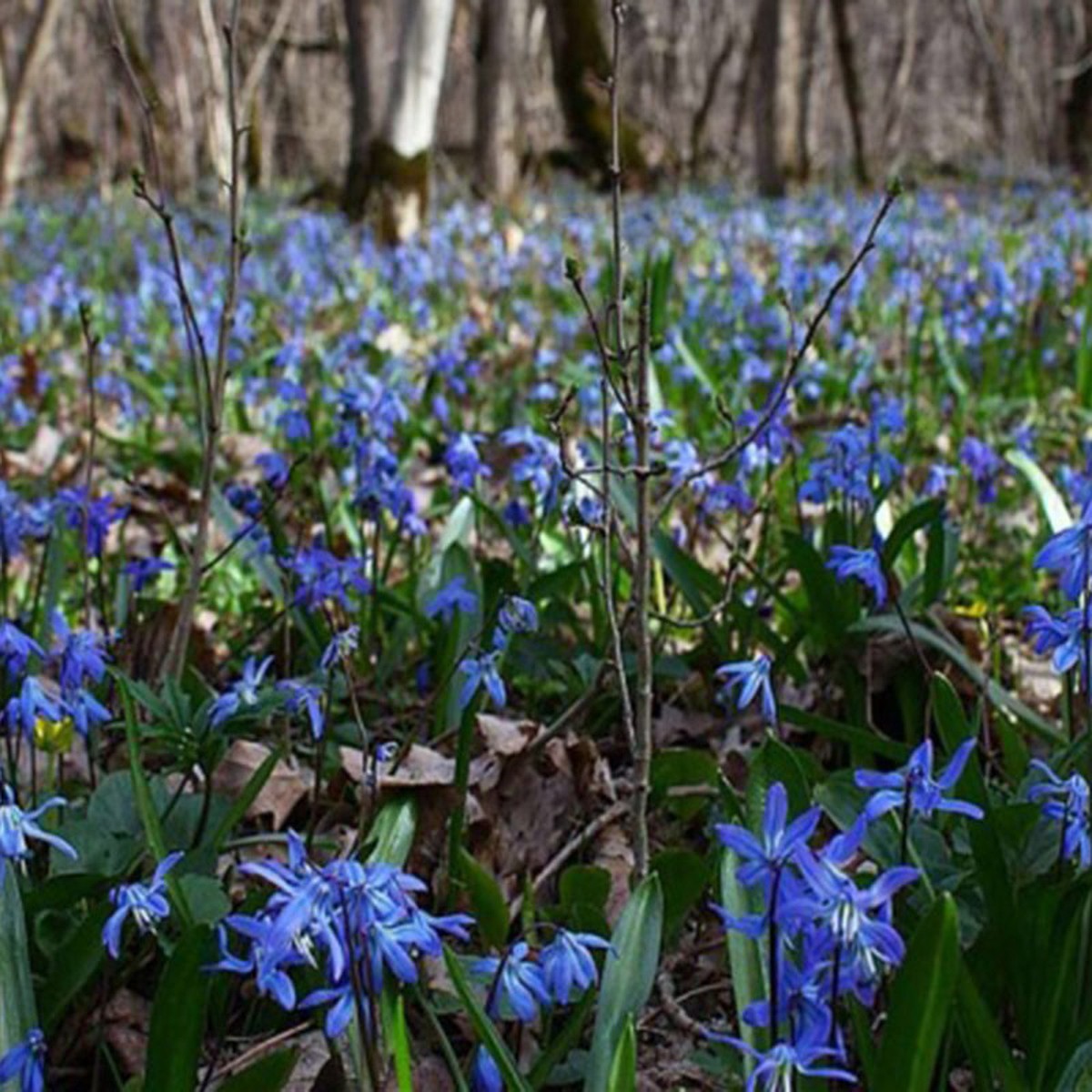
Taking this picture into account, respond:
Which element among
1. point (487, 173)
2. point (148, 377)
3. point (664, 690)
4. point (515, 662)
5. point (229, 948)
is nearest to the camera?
point (229, 948)

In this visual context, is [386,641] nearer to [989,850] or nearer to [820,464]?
[820,464]

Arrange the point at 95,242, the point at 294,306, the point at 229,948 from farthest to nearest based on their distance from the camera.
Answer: the point at 95,242 < the point at 294,306 < the point at 229,948

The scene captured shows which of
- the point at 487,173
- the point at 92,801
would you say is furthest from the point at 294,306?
the point at 487,173

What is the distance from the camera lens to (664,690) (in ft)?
8.81

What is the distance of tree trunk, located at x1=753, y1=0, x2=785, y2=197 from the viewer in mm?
13922

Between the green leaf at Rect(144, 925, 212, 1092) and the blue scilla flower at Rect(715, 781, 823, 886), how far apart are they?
421mm

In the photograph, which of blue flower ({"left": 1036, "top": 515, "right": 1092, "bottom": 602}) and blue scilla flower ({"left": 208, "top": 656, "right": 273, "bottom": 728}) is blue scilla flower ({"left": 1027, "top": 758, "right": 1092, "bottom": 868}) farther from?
blue scilla flower ({"left": 208, "top": 656, "right": 273, "bottom": 728})

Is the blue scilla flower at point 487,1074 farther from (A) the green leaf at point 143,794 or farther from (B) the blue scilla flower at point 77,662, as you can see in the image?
(B) the blue scilla flower at point 77,662

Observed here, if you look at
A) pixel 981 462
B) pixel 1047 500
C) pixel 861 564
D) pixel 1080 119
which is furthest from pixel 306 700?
pixel 1080 119

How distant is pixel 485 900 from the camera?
5.36ft

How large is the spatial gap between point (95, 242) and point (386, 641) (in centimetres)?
807

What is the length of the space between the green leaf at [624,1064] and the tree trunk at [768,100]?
13.1 metres

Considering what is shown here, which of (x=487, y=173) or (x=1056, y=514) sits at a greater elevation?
(x=487, y=173)

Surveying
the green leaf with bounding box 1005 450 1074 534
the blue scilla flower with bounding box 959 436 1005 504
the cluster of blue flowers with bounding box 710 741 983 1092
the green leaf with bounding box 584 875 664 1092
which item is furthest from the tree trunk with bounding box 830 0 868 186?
the cluster of blue flowers with bounding box 710 741 983 1092
